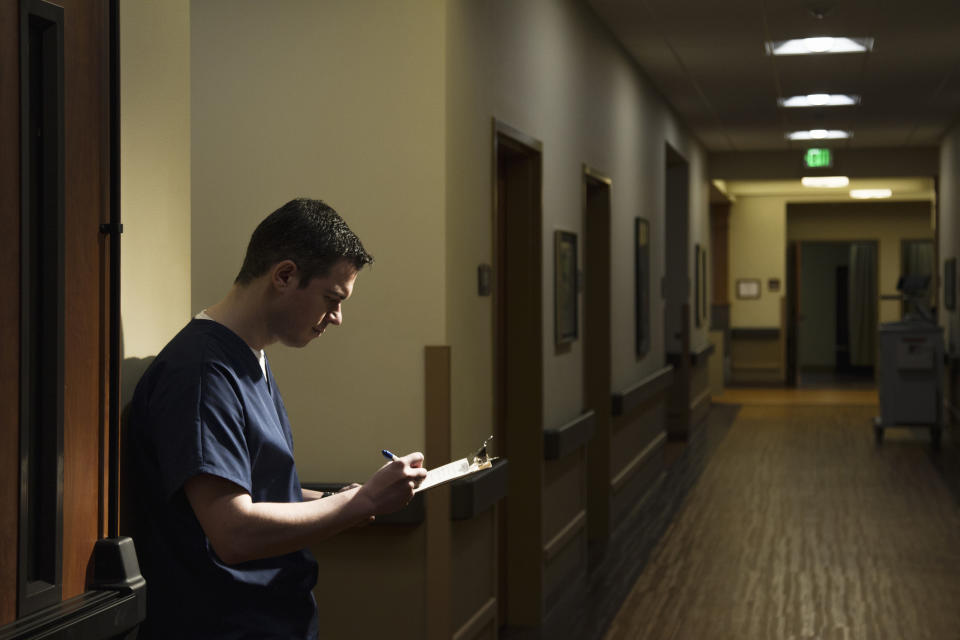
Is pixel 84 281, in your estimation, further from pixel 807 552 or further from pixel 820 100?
pixel 820 100

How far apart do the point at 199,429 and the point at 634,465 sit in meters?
6.36

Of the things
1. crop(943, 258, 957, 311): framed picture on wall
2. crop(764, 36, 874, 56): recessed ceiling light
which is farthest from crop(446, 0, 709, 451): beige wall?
crop(943, 258, 957, 311): framed picture on wall

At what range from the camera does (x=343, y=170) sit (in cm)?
364

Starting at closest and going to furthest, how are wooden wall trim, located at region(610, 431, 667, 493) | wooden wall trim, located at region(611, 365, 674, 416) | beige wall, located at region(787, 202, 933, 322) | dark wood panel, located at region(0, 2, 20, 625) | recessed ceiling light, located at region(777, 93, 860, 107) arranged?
1. dark wood panel, located at region(0, 2, 20, 625)
2. wooden wall trim, located at region(611, 365, 674, 416)
3. wooden wall trim, located at region(610, 431, 667, 493)
4. recessed ceiling light, located at region(777, 93, 860, 107)
5. beige wall, located at region(787, 202, 933, 322)

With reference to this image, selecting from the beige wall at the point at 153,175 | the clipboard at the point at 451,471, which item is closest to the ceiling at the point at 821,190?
the clipboard at the point at 451,471

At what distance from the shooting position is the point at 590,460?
6730 millimetres

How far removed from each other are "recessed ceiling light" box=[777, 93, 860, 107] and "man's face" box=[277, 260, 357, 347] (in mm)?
8233

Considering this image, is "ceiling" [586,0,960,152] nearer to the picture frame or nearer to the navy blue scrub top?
the navy blue scrub top

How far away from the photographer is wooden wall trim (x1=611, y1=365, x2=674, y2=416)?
6.83 m

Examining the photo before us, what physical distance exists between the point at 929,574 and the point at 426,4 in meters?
4.14

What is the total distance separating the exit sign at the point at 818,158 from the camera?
13.1 m

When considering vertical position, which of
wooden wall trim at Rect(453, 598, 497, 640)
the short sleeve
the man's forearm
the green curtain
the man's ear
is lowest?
wooden wall trim at Rect(453, 598, 497, 640)

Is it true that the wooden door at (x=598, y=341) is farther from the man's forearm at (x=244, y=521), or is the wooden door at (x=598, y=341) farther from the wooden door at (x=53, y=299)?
the wooden door at (x=53, y=299)

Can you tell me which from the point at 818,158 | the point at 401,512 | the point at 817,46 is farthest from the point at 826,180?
the point at 401,512
